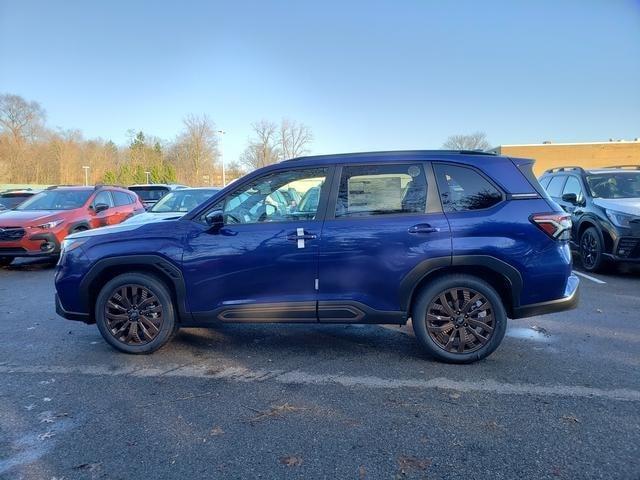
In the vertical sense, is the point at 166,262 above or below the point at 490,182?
below

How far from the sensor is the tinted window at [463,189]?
4016 mm

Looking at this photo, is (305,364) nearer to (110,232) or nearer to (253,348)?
(253,348)

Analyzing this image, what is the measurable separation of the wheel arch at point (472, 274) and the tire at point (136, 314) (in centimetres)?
224

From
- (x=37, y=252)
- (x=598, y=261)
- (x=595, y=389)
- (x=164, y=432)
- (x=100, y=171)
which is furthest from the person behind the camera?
(x=100, y=171)

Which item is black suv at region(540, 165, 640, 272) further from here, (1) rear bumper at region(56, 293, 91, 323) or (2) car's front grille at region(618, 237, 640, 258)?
(1) rear bumper at region(56, 293, 91, 323)

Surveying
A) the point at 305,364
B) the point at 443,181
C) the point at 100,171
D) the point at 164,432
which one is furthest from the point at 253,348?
the point at 100,171

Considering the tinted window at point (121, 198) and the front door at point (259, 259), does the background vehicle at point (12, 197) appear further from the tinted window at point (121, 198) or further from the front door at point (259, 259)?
the front door at point (259, 259)

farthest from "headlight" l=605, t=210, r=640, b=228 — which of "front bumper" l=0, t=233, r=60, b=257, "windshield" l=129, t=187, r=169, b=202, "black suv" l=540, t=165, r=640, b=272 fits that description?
"windshield" l=129, t=187, r=169, b=202

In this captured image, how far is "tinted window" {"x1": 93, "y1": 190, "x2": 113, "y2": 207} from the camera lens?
10.4m

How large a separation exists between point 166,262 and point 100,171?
251 ft

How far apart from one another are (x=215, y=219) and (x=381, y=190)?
1.55 metres

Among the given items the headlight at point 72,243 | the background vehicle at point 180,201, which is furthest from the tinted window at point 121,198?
the headlight at point 72,243

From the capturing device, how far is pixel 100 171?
2825 inches

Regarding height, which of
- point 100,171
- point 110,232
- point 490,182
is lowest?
point 110,232
